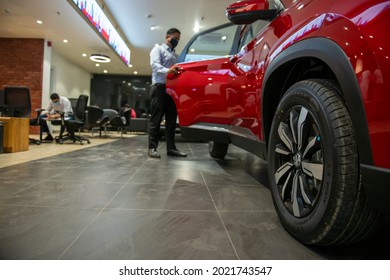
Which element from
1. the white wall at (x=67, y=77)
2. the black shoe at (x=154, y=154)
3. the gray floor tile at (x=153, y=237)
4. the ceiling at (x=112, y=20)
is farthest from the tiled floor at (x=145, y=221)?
the white wall at (x=67, y=77)

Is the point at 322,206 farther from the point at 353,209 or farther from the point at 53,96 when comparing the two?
the point at 53,96

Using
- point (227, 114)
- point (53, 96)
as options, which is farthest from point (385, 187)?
point (53, 96)

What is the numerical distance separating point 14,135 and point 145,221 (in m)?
3.80

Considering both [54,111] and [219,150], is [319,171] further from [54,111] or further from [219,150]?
[54,111]

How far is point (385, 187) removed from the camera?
642 millimetres

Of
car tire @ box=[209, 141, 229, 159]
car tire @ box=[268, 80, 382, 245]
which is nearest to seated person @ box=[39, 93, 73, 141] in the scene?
car tire @ box=[209, 141, 229, 159]

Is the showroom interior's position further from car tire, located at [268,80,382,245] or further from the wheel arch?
the wheel arch

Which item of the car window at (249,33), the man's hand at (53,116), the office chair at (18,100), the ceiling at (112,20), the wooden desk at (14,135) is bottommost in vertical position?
the wooden desk at (14,135)

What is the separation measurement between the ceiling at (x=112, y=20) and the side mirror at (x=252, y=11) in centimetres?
549

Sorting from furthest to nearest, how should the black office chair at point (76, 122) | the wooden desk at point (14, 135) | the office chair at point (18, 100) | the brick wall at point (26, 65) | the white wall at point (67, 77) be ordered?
the white wall at point (67, 77) → the brick wall at point (26, 65) → the black office chair at point (76, 122) → the office chair at point (18, 100) → the wooden desk at point (14, 135)

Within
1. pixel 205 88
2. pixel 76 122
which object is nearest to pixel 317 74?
pixel 205 88

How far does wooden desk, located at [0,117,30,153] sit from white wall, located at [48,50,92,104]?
5.85 metres

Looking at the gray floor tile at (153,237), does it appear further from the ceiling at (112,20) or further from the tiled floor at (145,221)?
the ceiling at (112,20)

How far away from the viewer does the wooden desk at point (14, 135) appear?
3.82 meters
